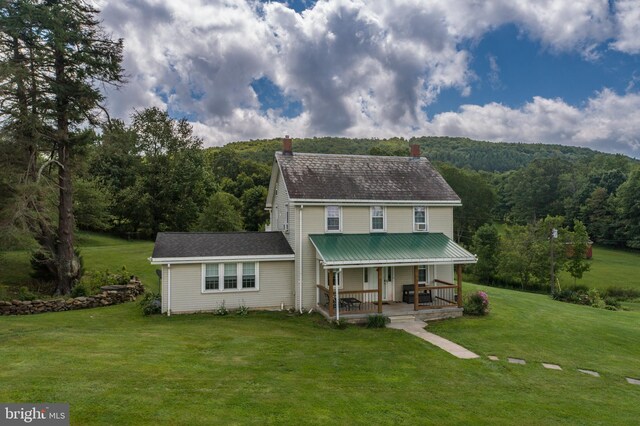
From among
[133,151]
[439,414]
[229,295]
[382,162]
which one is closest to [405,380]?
[439,414]

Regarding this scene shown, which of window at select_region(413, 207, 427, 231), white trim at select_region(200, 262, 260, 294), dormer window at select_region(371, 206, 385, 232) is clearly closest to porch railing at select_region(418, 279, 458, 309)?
window at select_region(413, 207, 427, 231)

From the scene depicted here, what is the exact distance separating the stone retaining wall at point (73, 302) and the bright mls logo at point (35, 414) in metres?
14.0

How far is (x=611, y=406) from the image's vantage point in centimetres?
977

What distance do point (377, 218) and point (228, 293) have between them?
28.0 feet

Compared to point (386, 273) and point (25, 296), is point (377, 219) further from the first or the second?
point (25, 296)

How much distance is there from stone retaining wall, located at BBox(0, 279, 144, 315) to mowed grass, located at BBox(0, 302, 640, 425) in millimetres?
3144

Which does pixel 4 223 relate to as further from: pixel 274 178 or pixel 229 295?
pixel 274 178

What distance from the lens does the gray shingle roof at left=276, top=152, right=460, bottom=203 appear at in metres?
19.8

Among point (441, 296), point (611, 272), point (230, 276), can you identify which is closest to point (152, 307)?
point (230, 276)

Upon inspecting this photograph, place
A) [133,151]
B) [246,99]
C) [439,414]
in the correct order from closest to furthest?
1. [439,414]
2. [246,99]
3. [133,151]

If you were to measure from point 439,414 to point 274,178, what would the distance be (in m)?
16.9

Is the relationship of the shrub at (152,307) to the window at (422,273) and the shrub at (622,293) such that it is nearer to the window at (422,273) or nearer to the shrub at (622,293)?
the window at (422,273)

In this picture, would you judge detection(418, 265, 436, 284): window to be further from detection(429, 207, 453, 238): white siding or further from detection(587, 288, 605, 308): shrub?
detection(587, 288, 605, 308): shrub

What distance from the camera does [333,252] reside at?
704 inches
